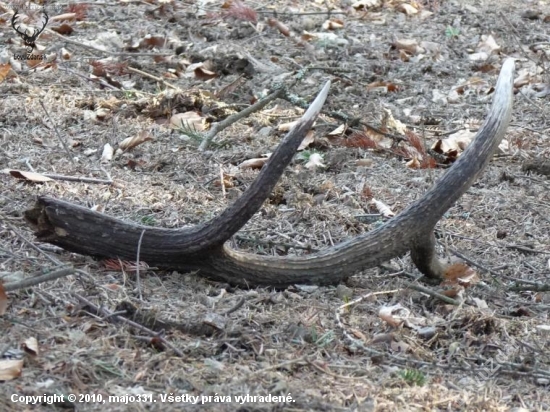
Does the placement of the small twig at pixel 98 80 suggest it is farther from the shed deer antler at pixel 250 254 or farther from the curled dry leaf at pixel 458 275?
the curled dry leaf at pixel 458 275

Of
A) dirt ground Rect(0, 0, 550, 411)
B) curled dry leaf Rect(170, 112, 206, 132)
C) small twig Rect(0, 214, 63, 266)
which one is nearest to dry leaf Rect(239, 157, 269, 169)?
dirt ground Rect(0, 0, 550, 411)

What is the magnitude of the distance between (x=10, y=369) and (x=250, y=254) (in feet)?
3.45

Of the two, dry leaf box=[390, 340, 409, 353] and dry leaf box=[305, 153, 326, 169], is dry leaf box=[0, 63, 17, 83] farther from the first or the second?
dry leaf box=[390, 340, 409, 353]

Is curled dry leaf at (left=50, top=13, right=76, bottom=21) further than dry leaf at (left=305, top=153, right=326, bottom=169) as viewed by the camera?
Yes

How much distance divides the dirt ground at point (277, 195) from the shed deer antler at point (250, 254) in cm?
7

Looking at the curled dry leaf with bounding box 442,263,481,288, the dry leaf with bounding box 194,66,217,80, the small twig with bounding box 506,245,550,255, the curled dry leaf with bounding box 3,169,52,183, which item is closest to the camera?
the curled dry leaf with bounding box 442,263,481,288

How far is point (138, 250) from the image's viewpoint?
310 centimetres

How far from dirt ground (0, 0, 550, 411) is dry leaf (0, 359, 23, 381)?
0.03 ft

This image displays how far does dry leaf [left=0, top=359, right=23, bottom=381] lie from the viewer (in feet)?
7.70

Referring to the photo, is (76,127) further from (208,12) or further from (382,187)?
(208,12)

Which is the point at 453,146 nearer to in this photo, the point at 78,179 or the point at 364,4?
the point at 78,179

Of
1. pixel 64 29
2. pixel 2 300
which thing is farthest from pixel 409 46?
pixel 2 300

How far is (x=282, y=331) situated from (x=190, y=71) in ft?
10.7

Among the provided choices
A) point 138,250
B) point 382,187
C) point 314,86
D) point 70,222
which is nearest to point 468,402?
point 138,250
